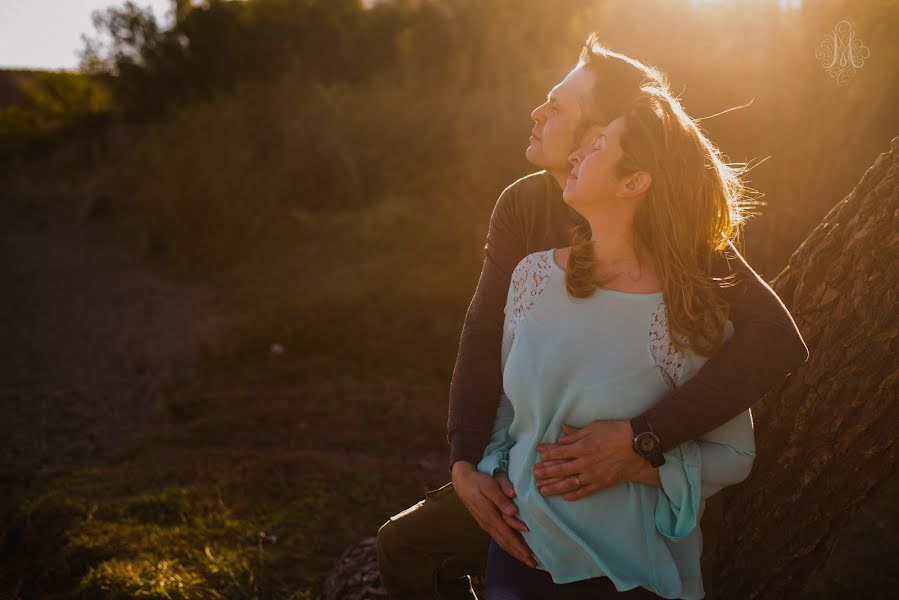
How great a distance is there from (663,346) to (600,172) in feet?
1.31

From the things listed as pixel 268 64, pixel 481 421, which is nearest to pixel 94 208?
pixel 268 64

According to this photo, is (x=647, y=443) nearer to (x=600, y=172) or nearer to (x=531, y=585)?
(x=531, y=585)

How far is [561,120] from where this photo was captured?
1.78 metres

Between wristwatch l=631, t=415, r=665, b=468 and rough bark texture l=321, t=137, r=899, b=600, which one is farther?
rough bark texture l=321, t=137, r=899, b=600

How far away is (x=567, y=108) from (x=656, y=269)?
49cm

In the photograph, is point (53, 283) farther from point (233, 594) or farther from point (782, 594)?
point (782, 594)

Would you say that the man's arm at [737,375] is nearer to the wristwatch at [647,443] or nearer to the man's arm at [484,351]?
the wristwatch at [647,443]

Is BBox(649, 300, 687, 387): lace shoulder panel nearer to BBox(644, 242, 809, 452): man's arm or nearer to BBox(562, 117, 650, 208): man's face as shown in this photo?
BBox(644, 242, 809, 452): man's arm

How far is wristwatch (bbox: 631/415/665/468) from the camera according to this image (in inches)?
57.8

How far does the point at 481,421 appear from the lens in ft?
6.12

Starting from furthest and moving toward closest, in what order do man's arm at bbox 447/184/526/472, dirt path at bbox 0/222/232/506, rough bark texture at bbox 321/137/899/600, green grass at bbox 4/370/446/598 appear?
dirt path at bbox 0/222/232/506
green grass at bbox 4/370/446/598
man's arm at bbox 447/184/526/472
rough bark texture at bbox 321/137/899/600

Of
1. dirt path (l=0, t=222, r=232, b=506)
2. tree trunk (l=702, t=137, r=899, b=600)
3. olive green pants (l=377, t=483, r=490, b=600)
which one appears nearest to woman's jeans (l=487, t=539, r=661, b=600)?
olive green pants (l=377, t=483, r=490, b=600)

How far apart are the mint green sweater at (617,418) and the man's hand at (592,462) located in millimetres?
28

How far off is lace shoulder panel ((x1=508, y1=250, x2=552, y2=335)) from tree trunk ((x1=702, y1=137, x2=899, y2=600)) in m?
0.72
